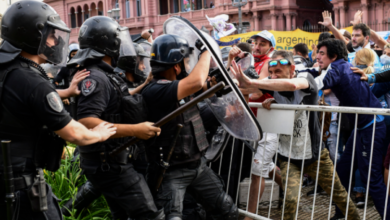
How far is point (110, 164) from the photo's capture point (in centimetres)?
286

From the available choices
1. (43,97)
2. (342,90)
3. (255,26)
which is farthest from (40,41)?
(255,26)

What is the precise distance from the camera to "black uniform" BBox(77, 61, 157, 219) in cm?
276

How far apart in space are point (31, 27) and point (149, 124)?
3.05 feet

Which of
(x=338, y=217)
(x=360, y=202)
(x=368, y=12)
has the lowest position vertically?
(x=360, y=202)

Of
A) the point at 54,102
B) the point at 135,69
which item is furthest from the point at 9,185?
the point at 135,69

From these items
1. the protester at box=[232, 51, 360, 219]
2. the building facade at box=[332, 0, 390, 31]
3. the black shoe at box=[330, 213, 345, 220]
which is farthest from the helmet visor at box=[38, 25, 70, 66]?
the building facade at box=[332, 0, 390, 31]

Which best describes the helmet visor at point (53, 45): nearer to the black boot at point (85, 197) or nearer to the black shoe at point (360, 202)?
the black boot at point (85, 197)

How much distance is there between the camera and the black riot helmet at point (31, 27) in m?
2.36

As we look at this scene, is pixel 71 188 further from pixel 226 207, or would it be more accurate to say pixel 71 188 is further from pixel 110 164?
pixel 226 207

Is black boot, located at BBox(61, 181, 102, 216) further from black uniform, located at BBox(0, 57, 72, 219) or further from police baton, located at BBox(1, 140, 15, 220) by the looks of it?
police baton, located at BBox(1, 140, 15, 220)

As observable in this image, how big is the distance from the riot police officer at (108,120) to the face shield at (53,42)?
12.8 inches

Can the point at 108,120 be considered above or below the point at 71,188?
above

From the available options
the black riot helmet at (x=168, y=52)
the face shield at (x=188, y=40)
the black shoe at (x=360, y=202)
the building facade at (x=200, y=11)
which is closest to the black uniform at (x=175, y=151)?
the black riot helmet at (x=168, y=52)

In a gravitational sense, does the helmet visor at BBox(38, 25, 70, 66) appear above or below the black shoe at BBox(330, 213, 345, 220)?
above
